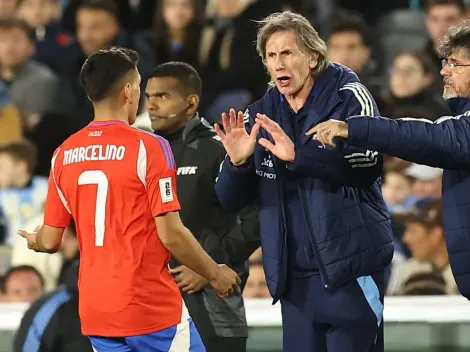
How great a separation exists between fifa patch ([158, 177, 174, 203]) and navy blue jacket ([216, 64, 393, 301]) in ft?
1.40

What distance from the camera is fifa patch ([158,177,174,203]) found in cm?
392

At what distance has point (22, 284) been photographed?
7320mm

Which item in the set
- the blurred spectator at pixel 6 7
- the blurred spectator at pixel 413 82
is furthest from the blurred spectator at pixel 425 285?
the blurred spectator at pixel 6 7

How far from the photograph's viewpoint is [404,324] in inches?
213

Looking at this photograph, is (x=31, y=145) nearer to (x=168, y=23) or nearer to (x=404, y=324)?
(x=168, y=23)

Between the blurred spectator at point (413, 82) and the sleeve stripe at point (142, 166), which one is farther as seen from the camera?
the blurred spectator at point (413, 82)

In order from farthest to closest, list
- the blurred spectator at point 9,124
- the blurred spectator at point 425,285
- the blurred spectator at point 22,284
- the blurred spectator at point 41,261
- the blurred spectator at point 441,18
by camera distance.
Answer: the blurred spectator at point 9,124 < the blurred spectator at point 441,18 < the blurred spectator at point 41,261 < the blurred spectator at point 22,284 < the blurred spectator at point 425,285

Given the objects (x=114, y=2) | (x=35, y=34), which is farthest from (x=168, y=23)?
(x=35, y=34)

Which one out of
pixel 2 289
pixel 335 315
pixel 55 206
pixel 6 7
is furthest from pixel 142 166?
pixel 6 7

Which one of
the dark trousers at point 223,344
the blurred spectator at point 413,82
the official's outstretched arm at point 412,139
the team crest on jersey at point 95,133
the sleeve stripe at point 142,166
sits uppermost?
the blurred spectator at point 413,82

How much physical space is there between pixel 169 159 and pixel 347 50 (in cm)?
481

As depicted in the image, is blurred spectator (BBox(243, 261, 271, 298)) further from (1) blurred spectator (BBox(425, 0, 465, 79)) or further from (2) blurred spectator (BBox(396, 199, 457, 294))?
(1) blurred spectator (BBox(425, 0, 465, 79))

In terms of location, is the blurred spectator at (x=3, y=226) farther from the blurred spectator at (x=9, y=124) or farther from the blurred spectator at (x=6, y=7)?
the blurred spectator at (x=6, y=7)

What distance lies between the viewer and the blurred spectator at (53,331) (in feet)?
17.6
